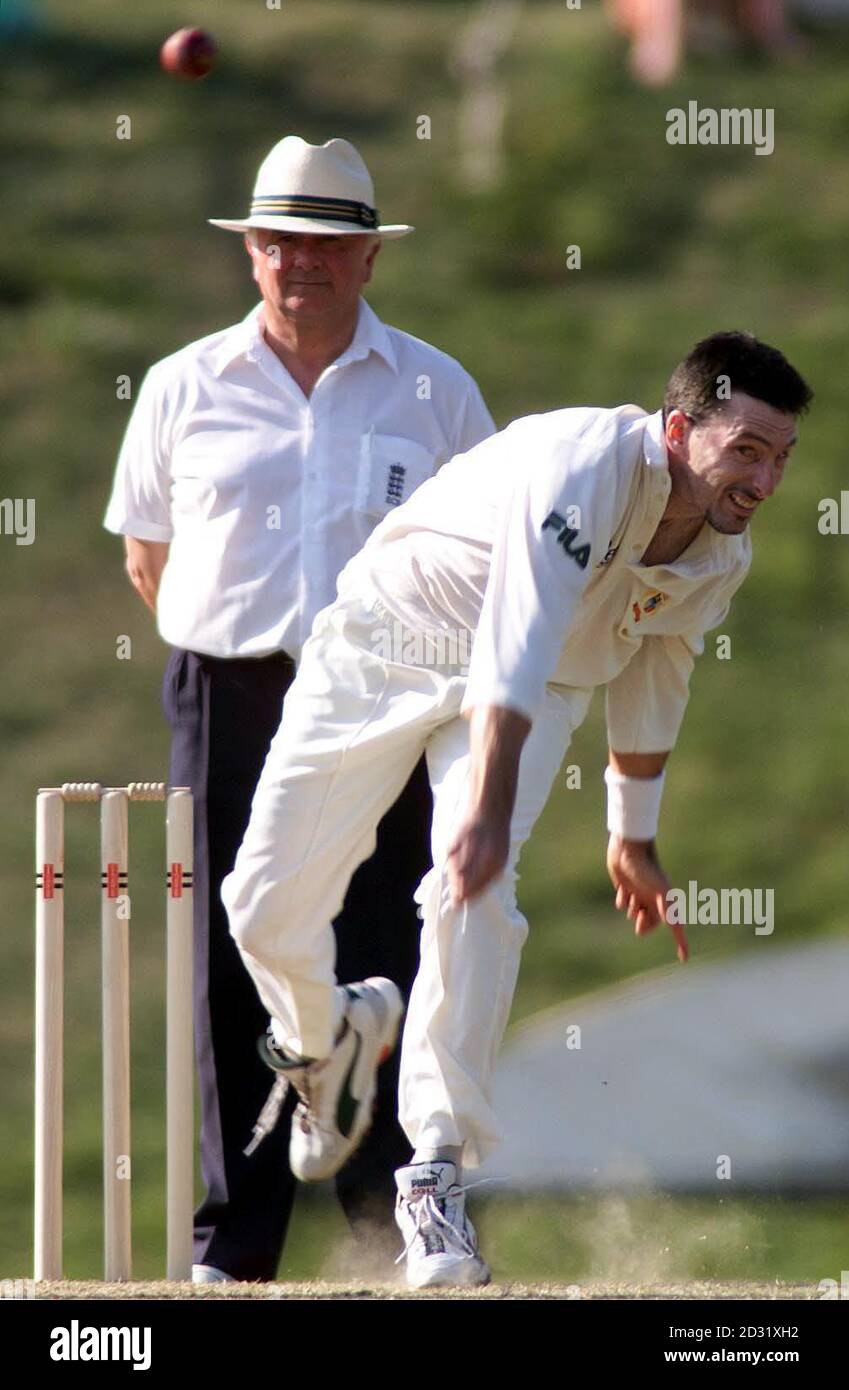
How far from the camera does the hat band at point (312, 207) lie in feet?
14.6

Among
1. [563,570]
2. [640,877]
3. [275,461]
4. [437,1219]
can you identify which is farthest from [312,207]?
[437,1219]

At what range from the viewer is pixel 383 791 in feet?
13.6

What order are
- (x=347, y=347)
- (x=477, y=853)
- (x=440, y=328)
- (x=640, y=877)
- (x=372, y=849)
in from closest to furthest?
(x=477, y=853)
(x=372, y=849)
(x=640, y=877)
(x=347, y=347)
(x=440, y=328)

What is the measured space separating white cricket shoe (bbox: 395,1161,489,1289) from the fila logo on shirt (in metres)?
0.91

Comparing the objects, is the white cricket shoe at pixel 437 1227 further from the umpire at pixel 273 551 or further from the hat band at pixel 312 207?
the hat band at pixel 312 207

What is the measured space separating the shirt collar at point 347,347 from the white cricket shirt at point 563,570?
462mm

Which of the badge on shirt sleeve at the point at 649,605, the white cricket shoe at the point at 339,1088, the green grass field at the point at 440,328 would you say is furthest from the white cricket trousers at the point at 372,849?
the green grass field at the point at 440,328

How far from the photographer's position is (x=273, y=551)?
448 centimetres

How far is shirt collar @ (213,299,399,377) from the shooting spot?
179 inches

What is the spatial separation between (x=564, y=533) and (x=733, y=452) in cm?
28

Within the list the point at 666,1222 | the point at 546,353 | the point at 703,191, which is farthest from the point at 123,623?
the point at 666,1222

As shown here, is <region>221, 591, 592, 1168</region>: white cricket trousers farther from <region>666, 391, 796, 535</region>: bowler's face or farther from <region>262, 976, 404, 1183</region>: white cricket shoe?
<region>666, 391, 796, 535</region>: bowler's face

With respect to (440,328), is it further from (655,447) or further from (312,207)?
(655,447)

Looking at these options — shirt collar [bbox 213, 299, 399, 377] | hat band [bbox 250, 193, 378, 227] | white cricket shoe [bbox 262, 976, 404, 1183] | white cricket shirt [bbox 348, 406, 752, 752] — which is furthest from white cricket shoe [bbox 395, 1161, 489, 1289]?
hat band [bbox 250, 193, 378, 227]
